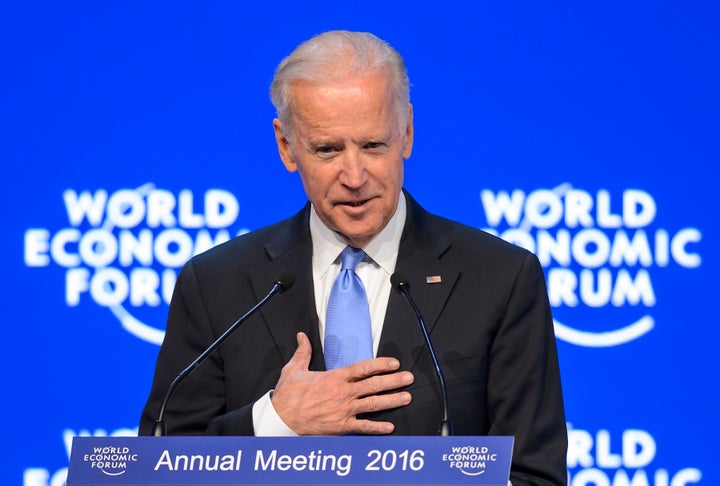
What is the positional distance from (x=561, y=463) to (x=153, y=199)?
1.86m

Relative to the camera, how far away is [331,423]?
1.99 m

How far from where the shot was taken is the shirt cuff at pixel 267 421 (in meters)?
1.99

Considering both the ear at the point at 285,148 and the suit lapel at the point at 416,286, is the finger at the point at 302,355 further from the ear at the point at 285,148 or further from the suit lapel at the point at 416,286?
the ear at the point at 285,148

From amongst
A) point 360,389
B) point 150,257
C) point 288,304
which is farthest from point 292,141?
point 150,257

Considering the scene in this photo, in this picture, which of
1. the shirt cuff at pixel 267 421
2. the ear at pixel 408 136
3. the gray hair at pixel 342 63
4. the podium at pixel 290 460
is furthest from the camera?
the ear at pixel 408 136

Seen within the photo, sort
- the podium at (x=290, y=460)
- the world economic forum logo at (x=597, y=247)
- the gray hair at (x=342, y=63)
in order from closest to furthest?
the podium at (x=290, y=460)
the gray hair at (x=342, y=63)
the world economic forum logo at (x=597, y=247)

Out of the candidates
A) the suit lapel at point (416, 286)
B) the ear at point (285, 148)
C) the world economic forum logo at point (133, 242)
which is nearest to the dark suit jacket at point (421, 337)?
the suit lapel at point (416, 286)

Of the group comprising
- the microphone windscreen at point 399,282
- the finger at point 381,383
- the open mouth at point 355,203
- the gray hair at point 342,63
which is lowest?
the finger at point 381,383

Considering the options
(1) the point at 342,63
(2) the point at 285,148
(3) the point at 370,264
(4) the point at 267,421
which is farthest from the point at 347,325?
(1) the point at 342,63

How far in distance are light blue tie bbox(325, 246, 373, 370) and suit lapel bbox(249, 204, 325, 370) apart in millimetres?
34

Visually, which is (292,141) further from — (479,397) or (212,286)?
(479,397)

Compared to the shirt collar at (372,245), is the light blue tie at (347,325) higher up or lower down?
lower down

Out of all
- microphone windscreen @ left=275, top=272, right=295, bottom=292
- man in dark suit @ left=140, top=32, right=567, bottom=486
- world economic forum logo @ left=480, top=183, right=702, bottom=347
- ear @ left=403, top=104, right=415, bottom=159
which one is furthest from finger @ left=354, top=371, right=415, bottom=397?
world economic forum logo @ left=480, top=183, right=702, bottom=347

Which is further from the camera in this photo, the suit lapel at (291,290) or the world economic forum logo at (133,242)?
the world economic forum logo at (133,242)
